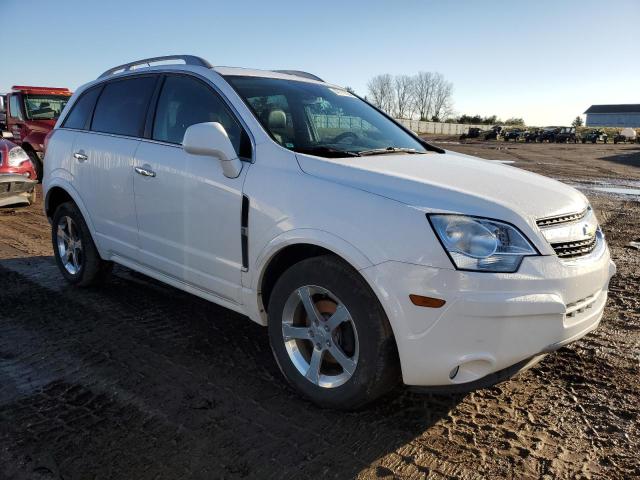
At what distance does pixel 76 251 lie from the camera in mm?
4773

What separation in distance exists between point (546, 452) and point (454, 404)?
1.83 ft

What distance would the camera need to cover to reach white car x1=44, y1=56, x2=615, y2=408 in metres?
2.34

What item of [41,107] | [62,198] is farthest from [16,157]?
[62,198]

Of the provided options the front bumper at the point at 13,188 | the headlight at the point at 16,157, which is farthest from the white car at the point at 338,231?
the headlight at the point at 16,157

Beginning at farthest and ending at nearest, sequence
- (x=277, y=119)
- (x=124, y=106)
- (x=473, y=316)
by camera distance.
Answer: (x=124, y=106)
(x=277, y=119)
(x=473, y=316)

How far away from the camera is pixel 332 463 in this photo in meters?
2.37

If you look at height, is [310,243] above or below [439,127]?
below

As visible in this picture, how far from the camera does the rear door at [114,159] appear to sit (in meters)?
3.93

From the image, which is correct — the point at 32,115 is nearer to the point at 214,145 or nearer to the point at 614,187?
the point at 214,145

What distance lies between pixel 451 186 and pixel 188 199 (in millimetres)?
1699

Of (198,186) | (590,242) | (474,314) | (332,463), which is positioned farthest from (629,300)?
(198,186)

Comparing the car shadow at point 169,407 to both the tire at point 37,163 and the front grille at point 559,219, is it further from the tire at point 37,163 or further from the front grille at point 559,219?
the tire at point 37,163

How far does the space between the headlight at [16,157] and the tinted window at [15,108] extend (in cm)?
467

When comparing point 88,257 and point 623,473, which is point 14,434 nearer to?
point 88,257
